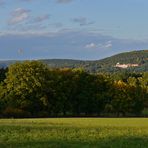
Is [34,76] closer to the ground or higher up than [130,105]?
higher up

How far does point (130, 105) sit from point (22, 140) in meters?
95.5

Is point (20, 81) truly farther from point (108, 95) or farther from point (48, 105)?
point (108, 95)

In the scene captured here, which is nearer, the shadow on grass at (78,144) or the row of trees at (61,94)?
the shadow on grass at (78,144)

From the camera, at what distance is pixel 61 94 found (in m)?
110

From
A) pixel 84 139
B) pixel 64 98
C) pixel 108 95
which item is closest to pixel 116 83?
pixel 108 95

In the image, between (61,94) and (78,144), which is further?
(61,94)

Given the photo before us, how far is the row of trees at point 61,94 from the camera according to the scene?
10662cm

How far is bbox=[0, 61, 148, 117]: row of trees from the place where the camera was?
10662 centimetres

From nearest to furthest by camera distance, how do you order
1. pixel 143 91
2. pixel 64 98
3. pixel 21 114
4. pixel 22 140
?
1. pixel 22 140
2. pixel 21 114
3. pixel 64 98
4. pixel 143 91

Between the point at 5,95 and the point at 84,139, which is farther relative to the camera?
the point at 5,95

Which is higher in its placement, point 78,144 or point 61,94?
point 61,94

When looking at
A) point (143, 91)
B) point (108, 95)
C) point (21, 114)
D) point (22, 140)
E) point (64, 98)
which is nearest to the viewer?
point (22, 140)

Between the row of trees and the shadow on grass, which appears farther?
the row of trees

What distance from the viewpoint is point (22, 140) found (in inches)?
933
